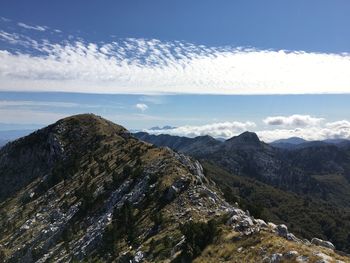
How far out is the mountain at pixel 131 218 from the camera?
4094 cm

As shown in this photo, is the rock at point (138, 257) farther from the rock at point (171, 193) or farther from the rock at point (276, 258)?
the rock at point (276, 258)

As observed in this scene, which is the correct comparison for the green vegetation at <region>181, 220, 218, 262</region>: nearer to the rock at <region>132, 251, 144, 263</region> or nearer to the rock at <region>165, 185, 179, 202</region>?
the rock at <region>132, 251, 144, 263</region>

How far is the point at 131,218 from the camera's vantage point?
215 ft

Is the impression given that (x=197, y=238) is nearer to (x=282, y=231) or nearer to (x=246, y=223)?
(x=246, y=223)

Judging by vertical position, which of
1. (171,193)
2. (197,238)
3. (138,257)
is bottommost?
(138,257)

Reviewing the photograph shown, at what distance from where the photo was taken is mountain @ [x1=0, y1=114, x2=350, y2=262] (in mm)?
40938

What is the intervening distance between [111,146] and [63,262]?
76.9 meters

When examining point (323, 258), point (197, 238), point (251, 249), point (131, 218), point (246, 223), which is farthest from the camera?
point (131, 218)

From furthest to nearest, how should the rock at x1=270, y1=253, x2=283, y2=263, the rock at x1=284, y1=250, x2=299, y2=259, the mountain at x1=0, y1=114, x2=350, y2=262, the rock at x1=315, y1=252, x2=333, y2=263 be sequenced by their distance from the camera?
the mountain at x1=0, y1=114, x2=350, y2=262, the rock at x1=270, y1=253, x2=283, y2=263, the rock at x1=284, y1=250, x2=299, y2=259, the rock at x1=315, y1=252, x2=333, y2=263

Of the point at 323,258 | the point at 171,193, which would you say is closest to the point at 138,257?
the point at 171,193

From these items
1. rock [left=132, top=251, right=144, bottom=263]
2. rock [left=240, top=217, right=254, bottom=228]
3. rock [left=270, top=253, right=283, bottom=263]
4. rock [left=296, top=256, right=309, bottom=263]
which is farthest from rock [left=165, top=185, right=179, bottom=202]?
rock [left=296, top=256, right=309, bottom=263]

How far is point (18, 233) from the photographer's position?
93.5 m

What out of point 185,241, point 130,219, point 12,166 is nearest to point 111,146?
point 12,166

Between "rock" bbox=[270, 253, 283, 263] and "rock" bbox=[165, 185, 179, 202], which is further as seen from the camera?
"rock" bbox=[165, 185, 179, 202]
